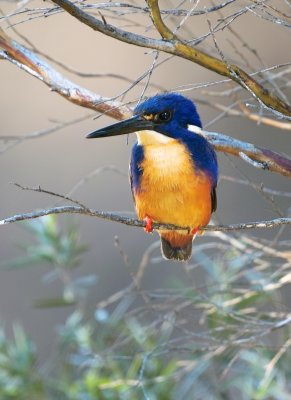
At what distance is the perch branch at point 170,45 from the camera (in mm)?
1881

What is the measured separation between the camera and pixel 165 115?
9.18 feet

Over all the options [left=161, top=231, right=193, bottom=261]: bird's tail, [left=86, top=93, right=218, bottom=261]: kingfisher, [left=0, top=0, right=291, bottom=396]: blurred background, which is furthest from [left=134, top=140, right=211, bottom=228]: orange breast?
[left=0, top=0, right=291, bottom=396]: blurred background

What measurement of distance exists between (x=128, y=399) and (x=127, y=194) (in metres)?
2.50

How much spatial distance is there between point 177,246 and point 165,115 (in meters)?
0.51

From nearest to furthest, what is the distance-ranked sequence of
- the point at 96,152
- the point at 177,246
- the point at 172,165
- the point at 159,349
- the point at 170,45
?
the point at 170,45 → the point at 172,165 → the point at 159,349 → the point at 177,246 → the point at 96,152

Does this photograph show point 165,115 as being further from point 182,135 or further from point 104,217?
point 104,217

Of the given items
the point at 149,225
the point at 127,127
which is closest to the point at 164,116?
the point at 127,127

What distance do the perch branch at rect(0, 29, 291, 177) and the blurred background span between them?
2144 millimetres

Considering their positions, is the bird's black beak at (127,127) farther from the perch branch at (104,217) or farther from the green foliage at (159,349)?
the green foliage at (159,349)

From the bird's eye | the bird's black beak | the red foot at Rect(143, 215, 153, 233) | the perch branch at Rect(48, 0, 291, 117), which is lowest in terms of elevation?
the red foot at Rect(143, 215, 153, 233)

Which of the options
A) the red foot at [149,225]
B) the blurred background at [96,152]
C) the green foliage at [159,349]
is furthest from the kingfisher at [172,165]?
the blurred background at [96,152]

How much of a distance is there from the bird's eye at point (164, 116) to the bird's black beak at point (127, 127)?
0.04 meters

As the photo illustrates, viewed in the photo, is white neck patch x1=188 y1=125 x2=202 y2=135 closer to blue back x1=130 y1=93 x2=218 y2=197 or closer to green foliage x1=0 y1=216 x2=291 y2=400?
blue back x1=130 y1=93 x2=218 y2=197

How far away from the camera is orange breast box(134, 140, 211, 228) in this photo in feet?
9.11
